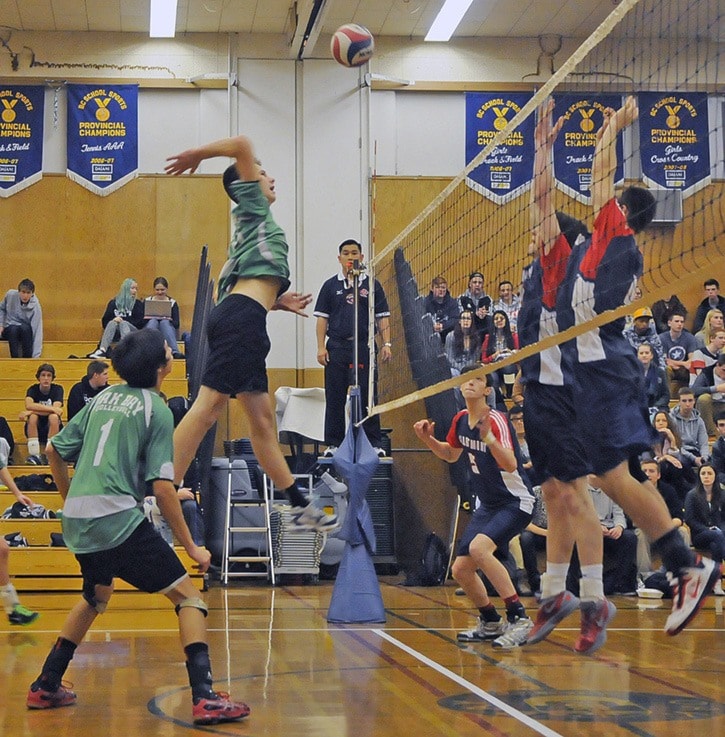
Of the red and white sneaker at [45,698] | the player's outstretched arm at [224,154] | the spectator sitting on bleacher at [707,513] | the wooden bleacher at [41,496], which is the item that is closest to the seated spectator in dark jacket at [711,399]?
the spectator sitting on bleacher at [707,513]

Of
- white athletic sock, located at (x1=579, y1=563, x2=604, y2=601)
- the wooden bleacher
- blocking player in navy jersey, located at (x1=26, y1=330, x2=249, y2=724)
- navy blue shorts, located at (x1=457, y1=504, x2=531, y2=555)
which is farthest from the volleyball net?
blocking player in navy jersey, located at (x1=26, y1=330, x2=249, y2=724)

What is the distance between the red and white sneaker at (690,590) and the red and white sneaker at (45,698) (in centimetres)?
273

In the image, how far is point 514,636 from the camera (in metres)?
7.46

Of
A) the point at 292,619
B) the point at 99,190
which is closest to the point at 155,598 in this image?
the point at 292,619

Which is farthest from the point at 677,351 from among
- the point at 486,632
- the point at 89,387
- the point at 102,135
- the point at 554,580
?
the point at 554,580

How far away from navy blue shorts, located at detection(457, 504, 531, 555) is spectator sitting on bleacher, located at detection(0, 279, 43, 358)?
Result: 10.7 m

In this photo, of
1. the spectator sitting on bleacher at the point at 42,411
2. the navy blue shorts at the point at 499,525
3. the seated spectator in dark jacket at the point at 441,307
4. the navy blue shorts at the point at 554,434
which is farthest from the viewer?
the spectator sitting on bleacher at the point at 42,411

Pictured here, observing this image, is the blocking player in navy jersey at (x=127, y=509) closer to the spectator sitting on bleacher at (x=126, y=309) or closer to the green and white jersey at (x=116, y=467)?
the green and white jersey at (x=116, y=467)

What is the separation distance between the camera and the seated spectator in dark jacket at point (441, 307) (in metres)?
14.2

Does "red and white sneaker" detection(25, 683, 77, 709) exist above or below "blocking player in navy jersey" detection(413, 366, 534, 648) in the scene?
below

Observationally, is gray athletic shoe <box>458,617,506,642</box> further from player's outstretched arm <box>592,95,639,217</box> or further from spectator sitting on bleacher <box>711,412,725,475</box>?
spectator sitting on bleacher <box>711,412,725,475</box>

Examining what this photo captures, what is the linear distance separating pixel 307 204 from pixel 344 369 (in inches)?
232

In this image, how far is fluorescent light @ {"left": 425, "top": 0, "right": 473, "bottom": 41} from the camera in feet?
59.2

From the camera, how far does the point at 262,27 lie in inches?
737
